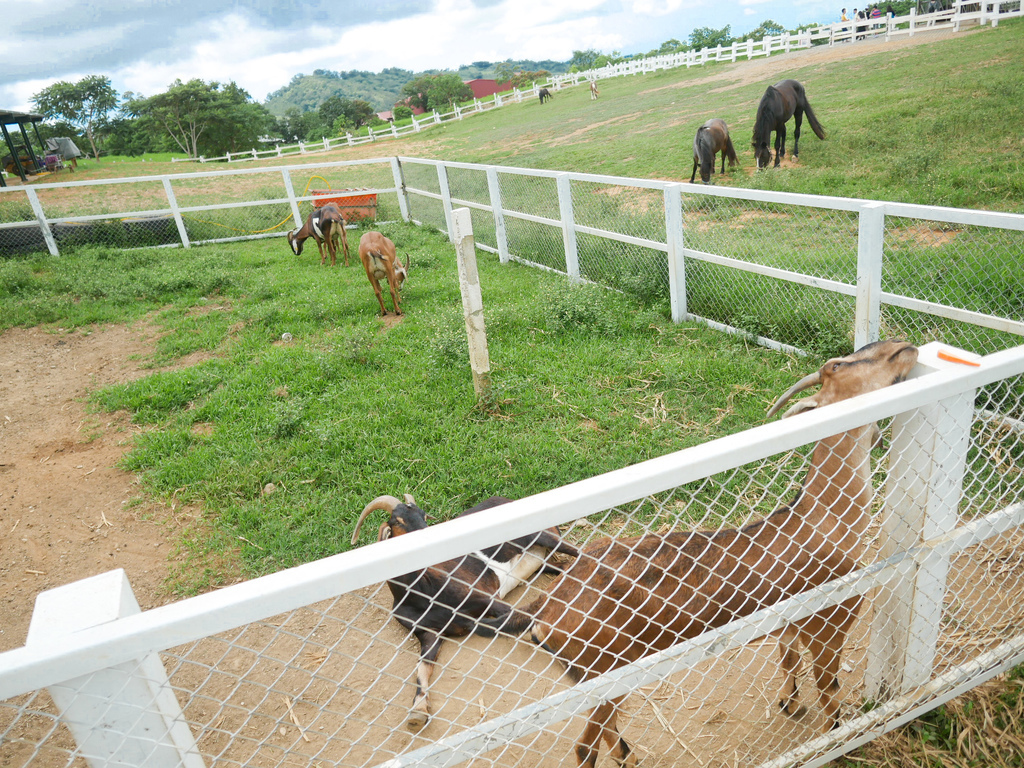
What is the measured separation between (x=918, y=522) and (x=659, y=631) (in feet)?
2.94

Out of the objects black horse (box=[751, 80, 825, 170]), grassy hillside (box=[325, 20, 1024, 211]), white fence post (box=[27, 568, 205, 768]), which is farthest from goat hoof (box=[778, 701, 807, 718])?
black horse (box=[751, 80, 825, 170])

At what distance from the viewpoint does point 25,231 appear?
39.6 feet

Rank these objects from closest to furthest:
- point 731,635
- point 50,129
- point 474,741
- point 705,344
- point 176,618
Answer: point 176,618 → point 474,741 → point 731,635 → point 705,344 → point 50,129

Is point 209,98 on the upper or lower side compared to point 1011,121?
upper

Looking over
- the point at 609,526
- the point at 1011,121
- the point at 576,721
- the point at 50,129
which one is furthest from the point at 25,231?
the point at 50,129

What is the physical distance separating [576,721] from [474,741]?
1292 millimetres

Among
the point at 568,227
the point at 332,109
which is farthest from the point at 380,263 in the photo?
the point at 332,109

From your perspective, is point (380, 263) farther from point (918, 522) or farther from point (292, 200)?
point (292, 200)

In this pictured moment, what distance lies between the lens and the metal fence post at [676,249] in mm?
6105

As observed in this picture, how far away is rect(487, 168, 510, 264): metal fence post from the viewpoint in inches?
366

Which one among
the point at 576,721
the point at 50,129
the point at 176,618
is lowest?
the point at 576,721

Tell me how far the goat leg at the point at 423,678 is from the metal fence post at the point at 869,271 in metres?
3.72

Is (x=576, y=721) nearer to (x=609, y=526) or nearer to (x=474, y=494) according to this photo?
(x=609, y=526)

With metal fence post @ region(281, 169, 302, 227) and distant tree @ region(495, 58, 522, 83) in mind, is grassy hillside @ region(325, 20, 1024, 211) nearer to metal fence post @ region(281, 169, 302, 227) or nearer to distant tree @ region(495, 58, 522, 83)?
metal fence post @ region(281, 169, 302, 227)
